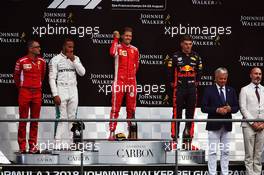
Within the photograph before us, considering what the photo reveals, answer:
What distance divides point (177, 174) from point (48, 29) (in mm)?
3400

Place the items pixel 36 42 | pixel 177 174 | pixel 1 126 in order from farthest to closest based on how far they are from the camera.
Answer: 1. pixel 1 126
2. pixel 36 42
3. pixel 177 174

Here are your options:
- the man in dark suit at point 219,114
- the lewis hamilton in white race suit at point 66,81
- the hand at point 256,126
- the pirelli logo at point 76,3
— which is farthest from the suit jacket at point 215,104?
the pirelli logo at point 76,3

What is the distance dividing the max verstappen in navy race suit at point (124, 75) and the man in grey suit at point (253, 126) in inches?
65.8

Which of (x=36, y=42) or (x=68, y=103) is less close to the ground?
(x=36, y=42)

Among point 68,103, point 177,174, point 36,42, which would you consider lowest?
point 177,174

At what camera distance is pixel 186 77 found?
13.4m

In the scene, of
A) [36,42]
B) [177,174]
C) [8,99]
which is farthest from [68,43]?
[177,174]

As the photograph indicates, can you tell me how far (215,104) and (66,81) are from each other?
7.28 feet

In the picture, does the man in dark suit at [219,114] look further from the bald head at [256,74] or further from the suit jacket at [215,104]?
the bald head at [256,74]

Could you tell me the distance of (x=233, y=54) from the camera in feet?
48.2

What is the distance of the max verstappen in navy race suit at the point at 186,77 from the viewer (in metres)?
13.4

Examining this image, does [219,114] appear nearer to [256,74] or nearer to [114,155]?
[256,74]

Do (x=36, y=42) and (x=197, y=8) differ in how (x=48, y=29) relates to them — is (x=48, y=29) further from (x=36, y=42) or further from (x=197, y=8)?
(x=197, y=8)

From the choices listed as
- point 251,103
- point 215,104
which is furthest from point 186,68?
point 251,103
